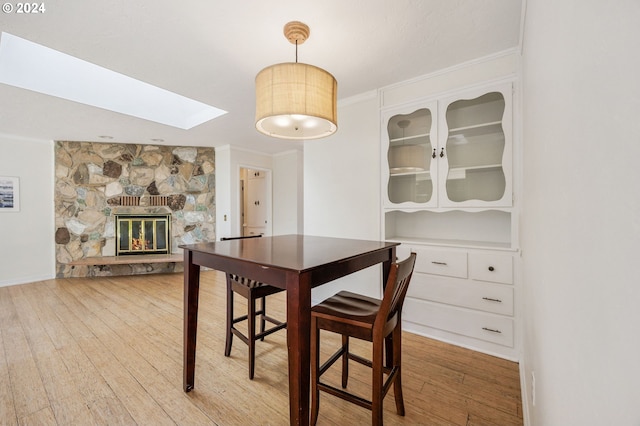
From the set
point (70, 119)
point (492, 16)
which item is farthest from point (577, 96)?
point (70, 119)

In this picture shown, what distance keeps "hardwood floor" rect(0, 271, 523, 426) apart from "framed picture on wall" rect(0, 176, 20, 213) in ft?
7.45

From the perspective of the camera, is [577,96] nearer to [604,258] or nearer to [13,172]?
[604,258]

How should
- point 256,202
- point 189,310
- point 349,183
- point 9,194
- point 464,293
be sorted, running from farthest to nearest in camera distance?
1. point 256,202
2. point 9,194
3. point 349,183
4. point 464,293
5. point 189,310

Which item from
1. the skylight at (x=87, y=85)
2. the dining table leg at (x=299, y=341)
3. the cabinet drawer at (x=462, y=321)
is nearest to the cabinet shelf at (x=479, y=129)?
the cabinet drawer at (x=462, y=321)

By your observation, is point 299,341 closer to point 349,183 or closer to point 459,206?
point 459,206

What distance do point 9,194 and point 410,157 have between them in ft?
19.8

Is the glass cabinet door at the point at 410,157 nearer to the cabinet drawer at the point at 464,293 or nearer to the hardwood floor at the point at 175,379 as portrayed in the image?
the cabinet drawer at the point at 464,293

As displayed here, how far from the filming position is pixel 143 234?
505 centimetres

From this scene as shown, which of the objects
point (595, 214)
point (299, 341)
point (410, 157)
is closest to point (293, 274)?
point (299, 341)

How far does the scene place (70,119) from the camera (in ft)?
11.9

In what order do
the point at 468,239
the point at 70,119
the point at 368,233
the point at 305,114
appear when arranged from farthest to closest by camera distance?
the point at 70,119
the point at 368,233
the point at 468,239
the point at 305,114

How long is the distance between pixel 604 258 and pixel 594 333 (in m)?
0.13

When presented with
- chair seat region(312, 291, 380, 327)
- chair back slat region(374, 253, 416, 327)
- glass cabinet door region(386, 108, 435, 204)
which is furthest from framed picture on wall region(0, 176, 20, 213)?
chair back slat region(374, 253, 416, 327)

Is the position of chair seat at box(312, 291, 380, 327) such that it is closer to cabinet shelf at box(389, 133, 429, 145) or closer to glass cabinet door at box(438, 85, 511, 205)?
glass cabinet door at box(438, 85, 511, 205)
